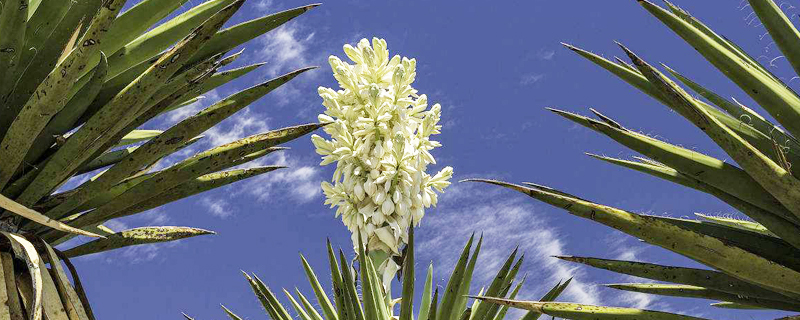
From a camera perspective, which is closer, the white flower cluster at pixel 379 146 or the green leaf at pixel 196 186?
the green leaf at pixel 196 186

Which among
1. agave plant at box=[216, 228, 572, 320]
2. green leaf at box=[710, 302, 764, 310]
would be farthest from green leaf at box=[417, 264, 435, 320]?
green leaf at box=[710, 302, 764, 310]

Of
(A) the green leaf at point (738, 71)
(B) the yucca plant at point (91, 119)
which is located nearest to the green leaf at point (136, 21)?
(B) the yucca plant at point (91, 119)

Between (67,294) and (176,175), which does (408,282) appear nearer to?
(176,175)

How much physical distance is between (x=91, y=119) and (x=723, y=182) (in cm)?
163

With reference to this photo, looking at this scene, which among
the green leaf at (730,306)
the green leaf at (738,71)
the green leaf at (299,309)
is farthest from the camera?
the green leaf at (299,309)

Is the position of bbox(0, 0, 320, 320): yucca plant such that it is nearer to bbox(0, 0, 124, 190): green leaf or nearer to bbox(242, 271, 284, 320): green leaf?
bbox(0, 0, 124, 190): green leaf

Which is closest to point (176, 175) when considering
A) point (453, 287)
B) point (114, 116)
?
point (114, 116)

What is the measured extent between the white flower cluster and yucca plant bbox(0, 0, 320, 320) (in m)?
0.88

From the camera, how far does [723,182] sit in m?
1.96

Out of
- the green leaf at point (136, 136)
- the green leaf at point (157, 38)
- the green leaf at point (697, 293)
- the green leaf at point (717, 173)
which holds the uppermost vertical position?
the green leaf at point (136, 136)

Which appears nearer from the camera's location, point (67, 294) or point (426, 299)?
point (67, 294)

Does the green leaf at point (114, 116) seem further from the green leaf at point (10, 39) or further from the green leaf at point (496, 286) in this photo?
the green leaf at point (496, 286)

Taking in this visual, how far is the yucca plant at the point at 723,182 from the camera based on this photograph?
1.76 m

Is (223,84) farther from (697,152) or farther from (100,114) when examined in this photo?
(697,152)
